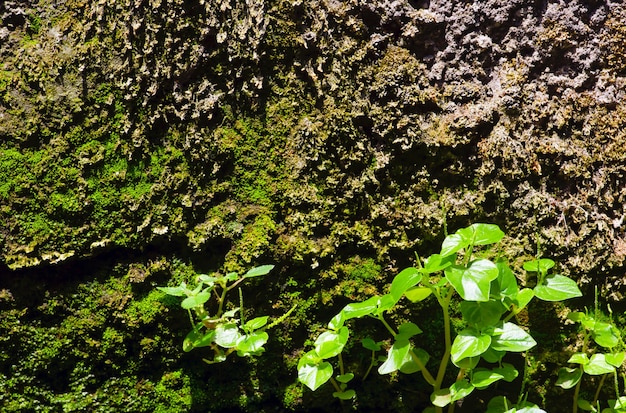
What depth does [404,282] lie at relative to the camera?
4.81ft

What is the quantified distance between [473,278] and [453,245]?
10 centimetres

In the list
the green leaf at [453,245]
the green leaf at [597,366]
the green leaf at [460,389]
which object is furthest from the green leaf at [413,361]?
the green leaf at [597,366]

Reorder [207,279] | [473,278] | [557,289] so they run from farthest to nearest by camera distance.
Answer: [207,279] → [557,289] → [473,278]

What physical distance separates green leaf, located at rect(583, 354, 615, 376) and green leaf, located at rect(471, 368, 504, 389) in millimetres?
287

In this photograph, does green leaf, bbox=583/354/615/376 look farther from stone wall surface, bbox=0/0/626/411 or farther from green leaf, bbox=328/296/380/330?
green leaf, bbox=328/296/380/330

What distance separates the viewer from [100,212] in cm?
168

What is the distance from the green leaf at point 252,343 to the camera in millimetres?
1599

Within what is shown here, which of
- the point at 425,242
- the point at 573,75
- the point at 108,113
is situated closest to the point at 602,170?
the point at 573,75

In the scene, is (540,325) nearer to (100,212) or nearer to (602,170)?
(602,170)

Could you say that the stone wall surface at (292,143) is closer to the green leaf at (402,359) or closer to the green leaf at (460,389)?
the green leaf at (402,359)

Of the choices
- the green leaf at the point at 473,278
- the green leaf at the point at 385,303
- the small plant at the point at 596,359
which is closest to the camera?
the green leaf at the point at 473,278

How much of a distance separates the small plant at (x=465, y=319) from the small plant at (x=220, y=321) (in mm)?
157

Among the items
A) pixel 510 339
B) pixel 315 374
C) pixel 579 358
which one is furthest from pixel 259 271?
pixel 579 358

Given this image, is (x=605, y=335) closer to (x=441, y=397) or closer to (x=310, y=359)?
(x=441, y=397)
